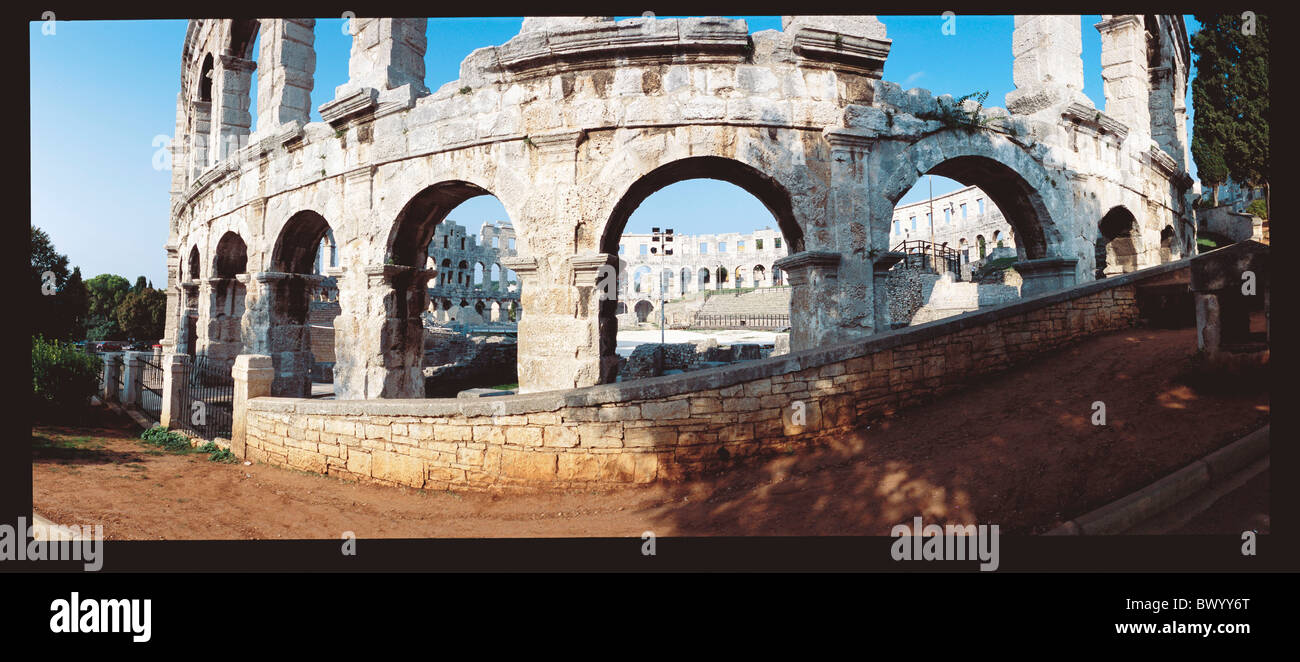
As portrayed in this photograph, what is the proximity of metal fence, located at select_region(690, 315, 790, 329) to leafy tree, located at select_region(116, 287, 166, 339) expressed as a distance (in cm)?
3270

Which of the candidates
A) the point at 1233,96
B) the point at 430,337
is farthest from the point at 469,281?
the point at 1233,96

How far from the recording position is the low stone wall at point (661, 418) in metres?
4.85

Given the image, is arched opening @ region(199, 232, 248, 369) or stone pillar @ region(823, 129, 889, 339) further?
arched opening @ region(199, 232, 248, 369)

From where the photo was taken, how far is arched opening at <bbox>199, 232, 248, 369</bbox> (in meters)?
11.8

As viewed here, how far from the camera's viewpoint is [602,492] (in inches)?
191

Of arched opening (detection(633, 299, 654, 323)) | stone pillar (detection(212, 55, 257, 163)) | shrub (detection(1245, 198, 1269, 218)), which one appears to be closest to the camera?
stone pillar (detection(212, 55, 257, 163))

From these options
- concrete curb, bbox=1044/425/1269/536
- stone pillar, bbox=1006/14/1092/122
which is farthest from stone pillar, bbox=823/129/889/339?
stone pillar, bbox=1006/14/1092/122

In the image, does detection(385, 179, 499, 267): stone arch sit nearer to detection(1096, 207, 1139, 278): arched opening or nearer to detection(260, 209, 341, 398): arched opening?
detection(260, 209, 341, 398): arched opening

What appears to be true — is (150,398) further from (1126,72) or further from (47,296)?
(1126,72)

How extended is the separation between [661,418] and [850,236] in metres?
3.80

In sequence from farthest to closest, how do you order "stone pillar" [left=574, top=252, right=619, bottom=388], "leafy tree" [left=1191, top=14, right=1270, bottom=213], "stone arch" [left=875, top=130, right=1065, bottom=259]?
"leafy tree" [left=1191, top=14, right=1270, bottom=213] < "stone arch" [left=875, top=130, right=1065, bottom=259] < "stone pillar" [left=574, top=252, right=619, bottom=388]

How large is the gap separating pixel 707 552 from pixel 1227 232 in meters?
22.3
